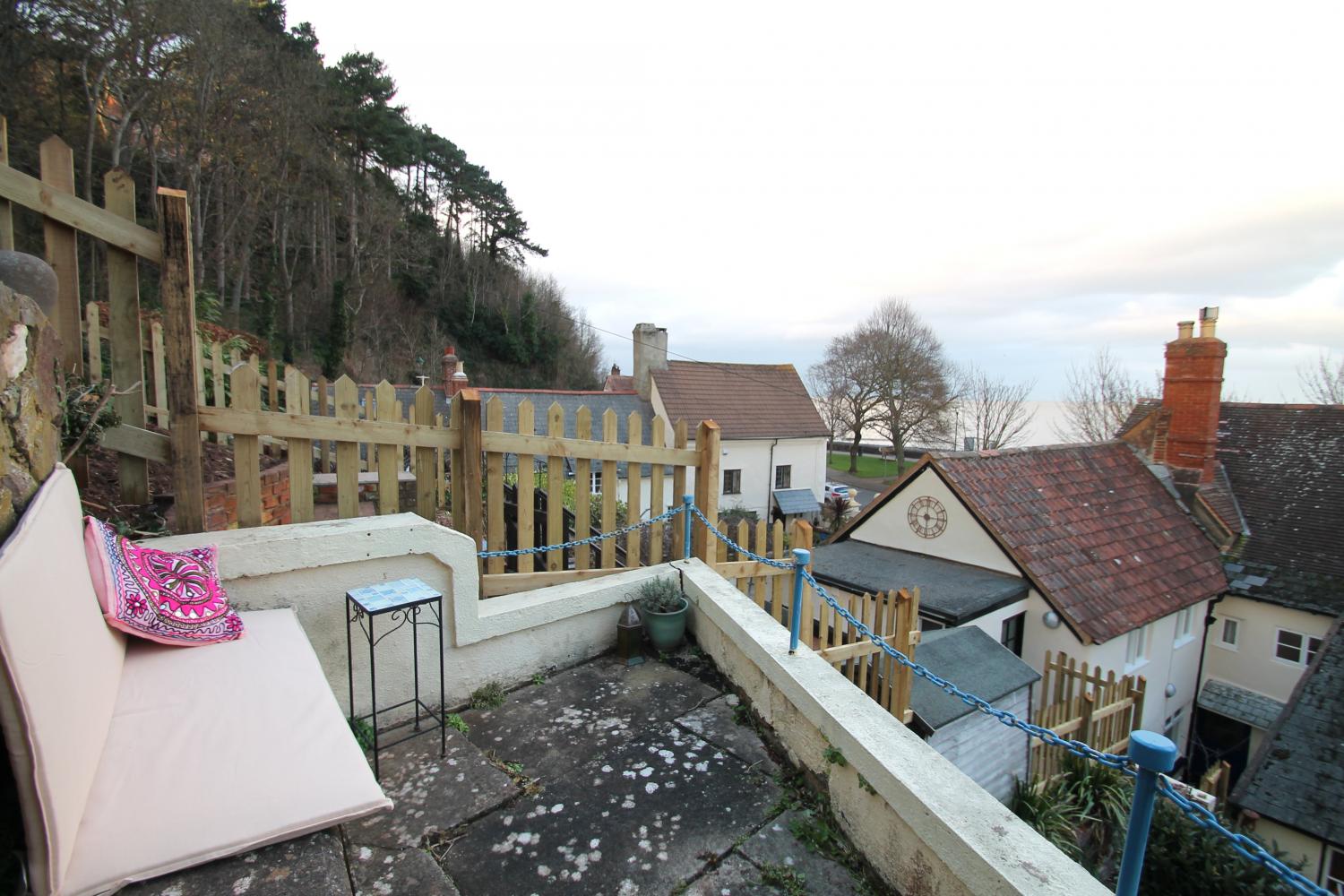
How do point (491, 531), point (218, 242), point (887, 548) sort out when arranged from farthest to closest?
1. point (218, 242)
2. point (887, 548)
3. point (491, 531)

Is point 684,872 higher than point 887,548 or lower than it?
higher

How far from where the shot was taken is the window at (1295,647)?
10852 mm

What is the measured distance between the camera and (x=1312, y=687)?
8.45 metres

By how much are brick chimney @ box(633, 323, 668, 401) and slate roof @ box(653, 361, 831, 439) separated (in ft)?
1.04

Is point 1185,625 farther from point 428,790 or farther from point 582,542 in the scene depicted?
point 428,790

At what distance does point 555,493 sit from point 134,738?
91.7 inches

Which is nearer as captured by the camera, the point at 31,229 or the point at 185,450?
the point at 185,450

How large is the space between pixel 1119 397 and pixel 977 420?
6316 mm

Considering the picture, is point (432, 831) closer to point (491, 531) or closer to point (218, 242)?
point (491, 531)

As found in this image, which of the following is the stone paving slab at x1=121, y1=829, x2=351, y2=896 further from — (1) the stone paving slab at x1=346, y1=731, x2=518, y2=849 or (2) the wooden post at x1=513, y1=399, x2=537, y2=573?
(2) the wooden post at x1=513, y1=399, x2=537, y2=573

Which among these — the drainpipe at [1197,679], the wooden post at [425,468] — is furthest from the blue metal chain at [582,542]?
the drainpipe at [1197,679]

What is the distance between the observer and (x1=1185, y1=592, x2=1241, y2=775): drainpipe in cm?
1183

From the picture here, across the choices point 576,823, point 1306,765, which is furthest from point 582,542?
point 1306,765

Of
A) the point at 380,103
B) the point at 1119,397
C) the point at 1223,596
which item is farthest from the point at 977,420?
the point at 380,103
